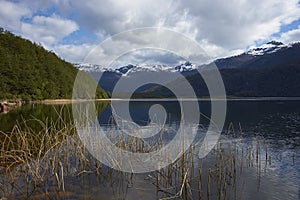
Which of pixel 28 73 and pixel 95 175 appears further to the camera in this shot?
pixel 28 73

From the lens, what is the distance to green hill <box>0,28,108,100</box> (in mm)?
64225

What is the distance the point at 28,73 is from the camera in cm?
7088

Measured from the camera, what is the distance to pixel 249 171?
1168cm

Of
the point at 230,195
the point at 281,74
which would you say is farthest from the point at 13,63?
the point at 281,74

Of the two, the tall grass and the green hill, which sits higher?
the green hill

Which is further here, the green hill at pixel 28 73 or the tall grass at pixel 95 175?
the green hill at pixel 28 73

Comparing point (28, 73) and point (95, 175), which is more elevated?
point (28, 73)

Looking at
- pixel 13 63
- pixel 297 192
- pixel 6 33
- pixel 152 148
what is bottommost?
pixel 297 192

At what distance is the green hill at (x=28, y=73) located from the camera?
64225 millimetres

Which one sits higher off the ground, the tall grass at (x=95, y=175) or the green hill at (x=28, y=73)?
the green hill at (x=28, y=73)

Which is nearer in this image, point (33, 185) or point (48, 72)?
point (33, 185)

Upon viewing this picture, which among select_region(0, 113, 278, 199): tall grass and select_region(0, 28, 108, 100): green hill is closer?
select_region(0, 113, 278, 199): tall grass

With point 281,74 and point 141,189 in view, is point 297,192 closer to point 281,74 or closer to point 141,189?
point 141,189

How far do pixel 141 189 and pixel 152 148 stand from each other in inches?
125
